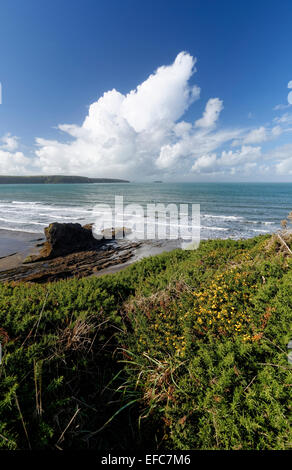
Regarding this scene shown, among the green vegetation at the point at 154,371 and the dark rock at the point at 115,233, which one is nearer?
the green vegetation at the point at 154,371

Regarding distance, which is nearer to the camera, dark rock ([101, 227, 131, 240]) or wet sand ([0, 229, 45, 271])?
wet sand ([0, 229, 45, 271])

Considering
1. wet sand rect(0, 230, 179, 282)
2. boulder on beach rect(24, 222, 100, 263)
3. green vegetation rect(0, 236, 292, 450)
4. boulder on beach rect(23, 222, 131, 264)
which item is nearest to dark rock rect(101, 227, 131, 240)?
boulder on beach rect(23, 222, 131, 264)

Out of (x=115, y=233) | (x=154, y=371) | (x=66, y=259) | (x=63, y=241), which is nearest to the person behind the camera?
(x=154, y=371)

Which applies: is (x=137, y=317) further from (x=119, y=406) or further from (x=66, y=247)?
(x=66, y=247)

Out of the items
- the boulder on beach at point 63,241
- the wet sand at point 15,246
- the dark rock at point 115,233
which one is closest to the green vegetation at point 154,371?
the boulder on beach at point 63,241

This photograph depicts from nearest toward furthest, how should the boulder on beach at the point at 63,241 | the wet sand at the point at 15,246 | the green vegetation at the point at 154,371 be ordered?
the green vegetation at the point at 154,371
the wet sand at the point at 15,246
the boulder on beach at the point at 63,241

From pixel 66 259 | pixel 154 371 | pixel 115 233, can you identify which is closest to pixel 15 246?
pixel 66 259

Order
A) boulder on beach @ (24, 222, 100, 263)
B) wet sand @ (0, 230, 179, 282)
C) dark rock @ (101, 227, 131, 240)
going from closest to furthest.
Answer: wet sand @ (0, 230, 179, 282) → boulder on beach @ (24, 222, 100, 263) → dark rock @ (101, 227, 131, 240)

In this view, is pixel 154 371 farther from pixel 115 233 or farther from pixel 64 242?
pixel 115 233

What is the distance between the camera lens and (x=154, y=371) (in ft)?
10.1

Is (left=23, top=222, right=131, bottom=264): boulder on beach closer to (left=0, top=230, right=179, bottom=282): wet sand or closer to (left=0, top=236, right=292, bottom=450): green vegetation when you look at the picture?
(left=0, top=230, right=179, bottom=282): wet sand

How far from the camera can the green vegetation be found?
218 cm

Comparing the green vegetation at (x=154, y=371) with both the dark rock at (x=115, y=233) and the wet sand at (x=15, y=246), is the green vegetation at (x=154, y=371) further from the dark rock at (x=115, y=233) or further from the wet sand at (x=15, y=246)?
the dark rock at (x=115, y=233)

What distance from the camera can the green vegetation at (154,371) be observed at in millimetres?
2182
